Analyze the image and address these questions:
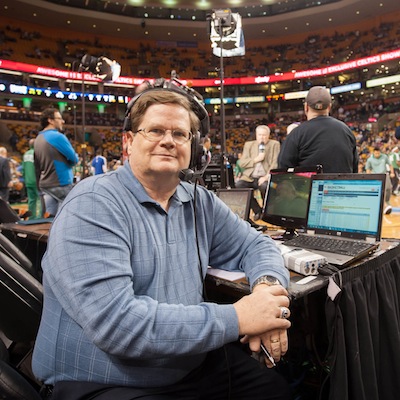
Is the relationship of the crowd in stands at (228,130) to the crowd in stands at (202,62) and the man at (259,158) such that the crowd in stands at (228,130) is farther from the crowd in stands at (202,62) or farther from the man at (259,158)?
the man at (259,158)

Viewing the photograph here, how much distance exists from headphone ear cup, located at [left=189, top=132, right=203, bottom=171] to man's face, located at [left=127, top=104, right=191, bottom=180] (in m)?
0.12

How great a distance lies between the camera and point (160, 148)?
4.08 feet

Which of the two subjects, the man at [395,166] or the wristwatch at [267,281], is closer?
the wristwatch at [267,281]

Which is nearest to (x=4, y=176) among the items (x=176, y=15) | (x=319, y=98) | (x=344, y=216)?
(x=319, y=98)

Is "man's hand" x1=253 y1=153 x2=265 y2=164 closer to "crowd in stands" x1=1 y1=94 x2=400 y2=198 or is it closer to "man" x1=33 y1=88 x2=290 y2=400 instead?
"man" x1=33 y1=88 x2=290 y2=400

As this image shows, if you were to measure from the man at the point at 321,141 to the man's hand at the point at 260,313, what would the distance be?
67.4 inches

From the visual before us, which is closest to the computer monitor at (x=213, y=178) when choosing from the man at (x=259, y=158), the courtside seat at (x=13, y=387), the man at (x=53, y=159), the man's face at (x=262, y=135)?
the man at (x=259, y=158)

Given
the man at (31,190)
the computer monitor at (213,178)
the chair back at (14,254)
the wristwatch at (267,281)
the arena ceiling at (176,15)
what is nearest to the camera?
the wristwatch at (267,281)

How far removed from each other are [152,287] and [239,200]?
1274mm

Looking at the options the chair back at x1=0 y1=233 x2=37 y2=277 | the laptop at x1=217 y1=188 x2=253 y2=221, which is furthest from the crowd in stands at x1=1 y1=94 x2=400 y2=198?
the chair back at x1=0 y1=233 x2=37 y2=277

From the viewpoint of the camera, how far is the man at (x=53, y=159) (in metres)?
3.75

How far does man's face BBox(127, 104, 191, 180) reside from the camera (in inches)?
48.8

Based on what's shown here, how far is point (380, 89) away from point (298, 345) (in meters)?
23.0

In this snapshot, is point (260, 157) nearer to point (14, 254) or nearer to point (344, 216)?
point (344, 216)
